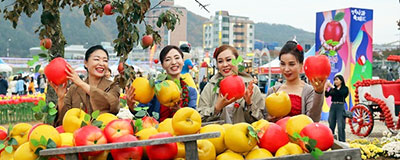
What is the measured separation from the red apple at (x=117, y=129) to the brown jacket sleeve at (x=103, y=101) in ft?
3.46

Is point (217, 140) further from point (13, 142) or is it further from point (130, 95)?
point (13, 142)

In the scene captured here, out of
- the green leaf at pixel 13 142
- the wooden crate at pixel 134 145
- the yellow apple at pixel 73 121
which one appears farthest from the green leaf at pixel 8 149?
the wooden crate at pixel 134 145

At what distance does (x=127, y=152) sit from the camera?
2.09 m

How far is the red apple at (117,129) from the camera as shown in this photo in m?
2.17

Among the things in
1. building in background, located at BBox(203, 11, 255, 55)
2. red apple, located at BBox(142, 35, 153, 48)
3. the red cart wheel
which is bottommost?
the red cart wheel

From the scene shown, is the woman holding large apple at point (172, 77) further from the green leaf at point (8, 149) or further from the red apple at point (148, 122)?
the green leaf at point (8, 149)

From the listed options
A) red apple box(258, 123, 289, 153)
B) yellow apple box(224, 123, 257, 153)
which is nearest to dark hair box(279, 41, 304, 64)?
red apple box(258, 123, 289, 153)

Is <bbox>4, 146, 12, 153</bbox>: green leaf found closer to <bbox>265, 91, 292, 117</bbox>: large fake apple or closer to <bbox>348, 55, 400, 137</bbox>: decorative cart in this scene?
<bbox>265, 91, 292, 117</bbox>: large fake apple

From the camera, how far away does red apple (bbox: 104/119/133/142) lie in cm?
217

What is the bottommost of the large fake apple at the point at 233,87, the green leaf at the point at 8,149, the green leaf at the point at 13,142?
the green leaf at the point at 8,149

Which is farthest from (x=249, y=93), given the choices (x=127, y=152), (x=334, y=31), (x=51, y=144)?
(x=334, y=31)

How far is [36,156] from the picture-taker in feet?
6.97

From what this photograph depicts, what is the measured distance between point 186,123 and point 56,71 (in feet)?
3.44

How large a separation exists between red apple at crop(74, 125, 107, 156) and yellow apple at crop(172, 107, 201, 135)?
358 millimetres
